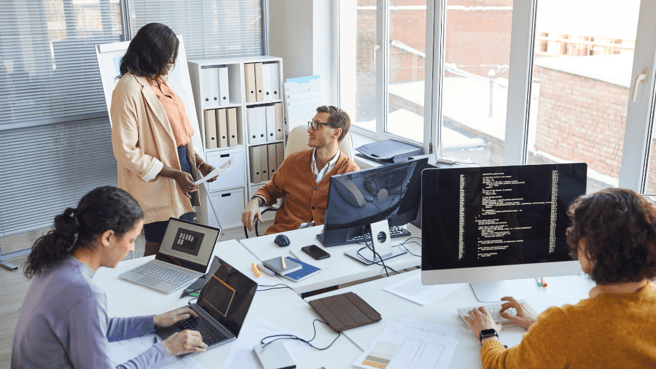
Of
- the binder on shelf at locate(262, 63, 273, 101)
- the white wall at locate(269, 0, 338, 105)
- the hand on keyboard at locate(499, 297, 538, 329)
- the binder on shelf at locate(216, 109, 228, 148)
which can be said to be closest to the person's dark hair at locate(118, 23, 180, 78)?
the binder on shelf at locate(216, 109, 228, 148)

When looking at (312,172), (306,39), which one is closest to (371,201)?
(312,172)

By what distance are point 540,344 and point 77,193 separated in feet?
12.8

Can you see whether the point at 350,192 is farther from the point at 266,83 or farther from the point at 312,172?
the point at 266,83

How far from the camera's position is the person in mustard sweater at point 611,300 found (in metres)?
1.29

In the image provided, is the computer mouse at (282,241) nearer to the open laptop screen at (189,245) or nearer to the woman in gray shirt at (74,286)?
the open laptop screen at (189,245)

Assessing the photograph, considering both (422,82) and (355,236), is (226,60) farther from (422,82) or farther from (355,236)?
(355,236)

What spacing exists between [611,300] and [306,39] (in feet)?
13.1

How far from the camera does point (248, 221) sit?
2.88 m

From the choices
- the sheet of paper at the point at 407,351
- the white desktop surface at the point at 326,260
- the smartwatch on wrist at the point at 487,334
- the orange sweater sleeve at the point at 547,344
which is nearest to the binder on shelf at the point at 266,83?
the white desktop surface at the point at 326,260

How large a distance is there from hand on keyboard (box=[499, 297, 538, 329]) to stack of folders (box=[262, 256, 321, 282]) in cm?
75

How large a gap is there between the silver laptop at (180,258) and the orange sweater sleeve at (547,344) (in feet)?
4.08

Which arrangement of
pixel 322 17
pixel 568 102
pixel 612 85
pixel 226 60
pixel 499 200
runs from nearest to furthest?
1. pixel 499 200
2. pixel 612 85
3. pixel 568 102
4. pixel 226 60
5. pixel 322 17

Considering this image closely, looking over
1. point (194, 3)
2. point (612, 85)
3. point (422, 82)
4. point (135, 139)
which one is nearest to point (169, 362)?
point (135, 139)

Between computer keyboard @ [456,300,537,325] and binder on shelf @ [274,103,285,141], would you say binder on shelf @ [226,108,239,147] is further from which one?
computer keyboard @ [456,300,537,325]
